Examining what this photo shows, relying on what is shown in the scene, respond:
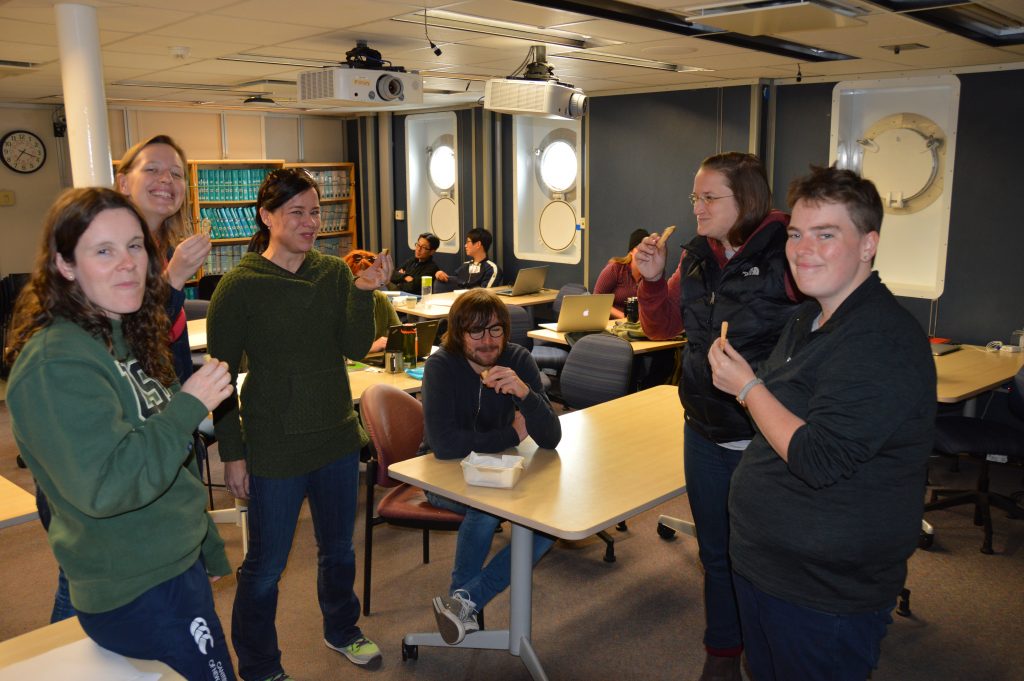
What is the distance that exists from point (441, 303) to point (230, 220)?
3.67 metres

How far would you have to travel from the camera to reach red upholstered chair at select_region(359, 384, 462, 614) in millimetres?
3232

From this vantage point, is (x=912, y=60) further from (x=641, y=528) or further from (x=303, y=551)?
(x=303, y=551)

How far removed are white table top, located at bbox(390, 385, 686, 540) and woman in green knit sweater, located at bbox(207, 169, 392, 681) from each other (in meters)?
0.30

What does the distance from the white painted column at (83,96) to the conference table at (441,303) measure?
3054 millimetres

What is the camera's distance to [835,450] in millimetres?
1676

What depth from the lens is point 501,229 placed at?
919 centimetres

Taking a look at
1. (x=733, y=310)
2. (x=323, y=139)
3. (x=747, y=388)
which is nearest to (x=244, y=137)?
(x=323, y=139)

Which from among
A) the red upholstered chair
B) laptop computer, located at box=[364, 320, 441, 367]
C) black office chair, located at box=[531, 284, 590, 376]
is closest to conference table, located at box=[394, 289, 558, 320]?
black office chair, located at box=[531, 284, 590, 376]

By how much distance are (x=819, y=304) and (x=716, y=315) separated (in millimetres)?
551

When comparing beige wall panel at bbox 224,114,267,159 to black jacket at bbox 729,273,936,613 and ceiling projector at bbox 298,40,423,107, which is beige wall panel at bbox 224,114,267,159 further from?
black jacket at bbox 729,273,936,613

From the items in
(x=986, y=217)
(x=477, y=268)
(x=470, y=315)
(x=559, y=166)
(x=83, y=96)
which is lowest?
(x=477, y=268)

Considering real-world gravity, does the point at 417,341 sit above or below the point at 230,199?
below

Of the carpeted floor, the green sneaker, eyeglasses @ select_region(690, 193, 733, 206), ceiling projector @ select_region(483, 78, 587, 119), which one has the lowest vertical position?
the carpeted floor

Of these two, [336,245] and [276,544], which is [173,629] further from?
[336,245]
